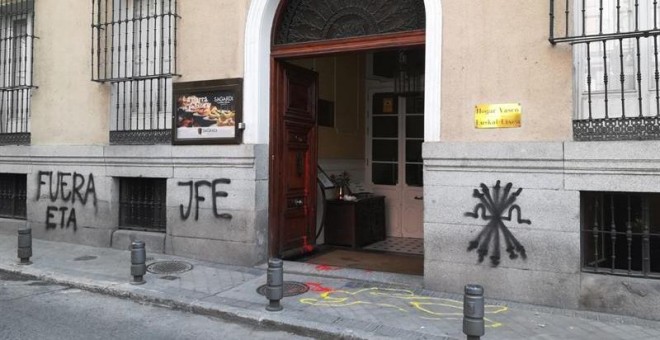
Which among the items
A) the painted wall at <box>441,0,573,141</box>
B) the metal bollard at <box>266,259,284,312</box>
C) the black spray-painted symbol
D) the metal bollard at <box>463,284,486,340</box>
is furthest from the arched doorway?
the metal bollard at <box>463,284,486,340</box>

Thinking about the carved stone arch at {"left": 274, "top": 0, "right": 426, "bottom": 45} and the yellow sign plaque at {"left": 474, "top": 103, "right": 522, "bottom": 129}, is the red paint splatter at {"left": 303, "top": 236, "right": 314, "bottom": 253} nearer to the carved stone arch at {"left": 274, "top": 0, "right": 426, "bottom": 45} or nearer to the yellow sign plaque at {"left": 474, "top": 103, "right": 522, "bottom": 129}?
the carved stone arch at {"left": 274, "top": 0, "right": 426, "bottom": 45}

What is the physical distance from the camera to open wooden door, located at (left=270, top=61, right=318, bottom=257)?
29.7 ft

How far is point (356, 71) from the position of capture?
1204 centimetres

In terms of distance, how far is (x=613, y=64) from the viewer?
21.8 ft

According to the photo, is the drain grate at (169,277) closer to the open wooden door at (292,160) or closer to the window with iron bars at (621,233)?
the open wooden door at (292,160)

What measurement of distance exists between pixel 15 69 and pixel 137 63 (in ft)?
11.7

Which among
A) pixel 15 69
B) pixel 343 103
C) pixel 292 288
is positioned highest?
pixel 15 69

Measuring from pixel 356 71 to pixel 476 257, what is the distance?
6.23m

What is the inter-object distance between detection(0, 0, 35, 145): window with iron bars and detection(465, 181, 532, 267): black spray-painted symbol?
937 centimetres

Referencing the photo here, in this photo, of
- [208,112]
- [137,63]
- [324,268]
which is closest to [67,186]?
[137,63]

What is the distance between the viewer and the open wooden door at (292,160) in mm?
9047

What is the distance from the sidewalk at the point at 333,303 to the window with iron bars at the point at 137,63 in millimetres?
→ 2405

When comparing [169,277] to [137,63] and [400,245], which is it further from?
[400,245]

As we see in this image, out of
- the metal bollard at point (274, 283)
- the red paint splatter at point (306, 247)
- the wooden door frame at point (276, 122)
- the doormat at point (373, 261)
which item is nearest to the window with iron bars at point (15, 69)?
the wooden door frame at point (276, 122)
